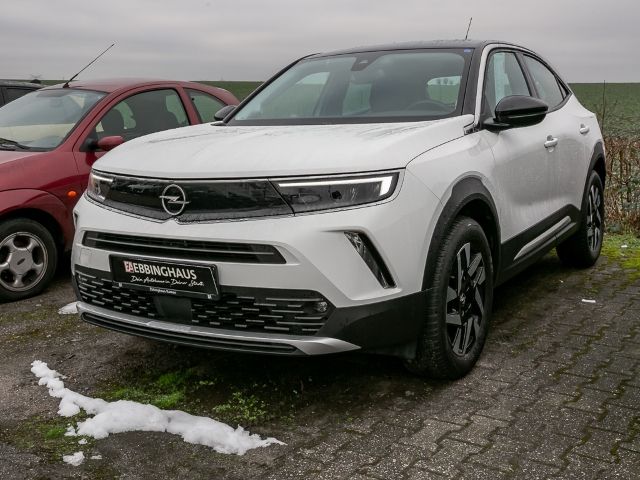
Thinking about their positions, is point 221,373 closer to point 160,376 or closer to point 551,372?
point 160,376

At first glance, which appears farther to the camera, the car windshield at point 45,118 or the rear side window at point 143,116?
the rear side window at point 143,116

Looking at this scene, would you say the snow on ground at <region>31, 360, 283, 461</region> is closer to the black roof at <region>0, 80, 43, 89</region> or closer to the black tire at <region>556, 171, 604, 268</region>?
the black tire at <region>556, 171, 604, 268</region>

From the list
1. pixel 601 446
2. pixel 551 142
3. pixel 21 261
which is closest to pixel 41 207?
pixel 21 261

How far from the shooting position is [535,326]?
4977 mm

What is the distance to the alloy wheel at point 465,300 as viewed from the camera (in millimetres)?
3854

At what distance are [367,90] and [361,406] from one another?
1.94 meters

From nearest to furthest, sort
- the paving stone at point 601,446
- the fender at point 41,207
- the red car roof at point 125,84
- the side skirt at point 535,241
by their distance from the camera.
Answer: the paving stone at point 601,446 → the side skirt at point 535,241 → the fender at point 41,207 → the red car roof at point 125,84

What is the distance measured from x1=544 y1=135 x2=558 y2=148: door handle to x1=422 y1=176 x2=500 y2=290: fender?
1043mm

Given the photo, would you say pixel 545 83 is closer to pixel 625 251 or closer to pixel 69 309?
pixel 625 251

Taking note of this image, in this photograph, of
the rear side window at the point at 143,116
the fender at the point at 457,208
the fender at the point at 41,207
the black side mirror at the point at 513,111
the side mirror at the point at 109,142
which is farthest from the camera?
the rear side window at the point at 143,116

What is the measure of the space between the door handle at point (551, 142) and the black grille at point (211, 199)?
2.40 metres

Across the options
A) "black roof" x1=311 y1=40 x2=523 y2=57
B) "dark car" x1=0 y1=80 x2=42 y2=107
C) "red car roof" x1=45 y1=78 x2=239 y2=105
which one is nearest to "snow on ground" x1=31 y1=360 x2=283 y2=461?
"black roof" x1=311 y1=40 x2=523 y2=57

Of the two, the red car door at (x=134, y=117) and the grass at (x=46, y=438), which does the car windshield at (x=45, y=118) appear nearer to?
the red car door at (x=134, y=117)

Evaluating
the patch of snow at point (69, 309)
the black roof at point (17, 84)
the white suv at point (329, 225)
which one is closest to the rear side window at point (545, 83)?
the white suv at point (329, 225)
